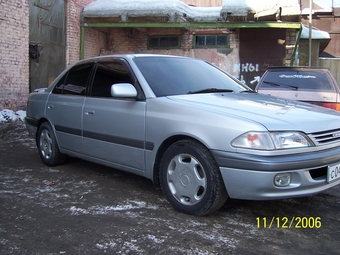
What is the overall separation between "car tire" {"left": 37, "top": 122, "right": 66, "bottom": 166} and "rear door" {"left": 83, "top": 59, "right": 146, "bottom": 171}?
0.83 m

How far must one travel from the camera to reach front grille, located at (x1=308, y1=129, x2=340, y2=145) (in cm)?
311

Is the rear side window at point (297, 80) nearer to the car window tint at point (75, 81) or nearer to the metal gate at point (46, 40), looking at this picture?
the car window tint at point (75, 81)

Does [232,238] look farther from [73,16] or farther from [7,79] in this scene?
[73,16]

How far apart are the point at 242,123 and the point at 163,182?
3.33ft

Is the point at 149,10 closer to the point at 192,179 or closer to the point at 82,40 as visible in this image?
the point at 82,40

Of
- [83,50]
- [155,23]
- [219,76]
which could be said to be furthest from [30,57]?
[219,76]

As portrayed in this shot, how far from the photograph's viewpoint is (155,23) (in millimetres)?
12406

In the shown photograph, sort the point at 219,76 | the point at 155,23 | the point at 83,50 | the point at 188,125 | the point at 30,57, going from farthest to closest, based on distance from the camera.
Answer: the point at 83,50 → the point at 155,23 → the point at 30,57 → the point at 219,76 → the point at 188,125

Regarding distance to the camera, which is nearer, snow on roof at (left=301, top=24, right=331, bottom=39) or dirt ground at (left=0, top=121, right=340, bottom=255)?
dirt ground at (left=0, top=121, right=340, bottom=255)

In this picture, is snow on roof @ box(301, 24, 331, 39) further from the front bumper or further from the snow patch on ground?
the front bumper

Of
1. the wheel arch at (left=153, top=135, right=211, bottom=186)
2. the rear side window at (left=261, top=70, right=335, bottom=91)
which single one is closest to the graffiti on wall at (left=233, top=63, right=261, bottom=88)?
the rear side window at (left=261, top=70, right=335, bottom=91)
